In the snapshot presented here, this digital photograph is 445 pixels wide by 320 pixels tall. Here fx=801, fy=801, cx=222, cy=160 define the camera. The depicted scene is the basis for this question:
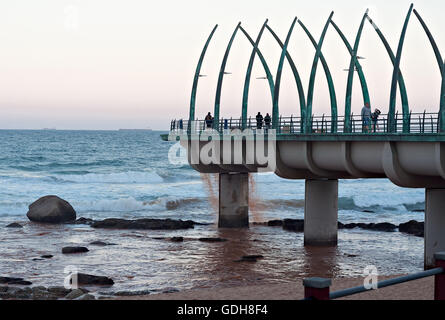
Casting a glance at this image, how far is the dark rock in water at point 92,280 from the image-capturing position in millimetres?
29781

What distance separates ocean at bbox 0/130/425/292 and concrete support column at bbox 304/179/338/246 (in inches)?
39.0

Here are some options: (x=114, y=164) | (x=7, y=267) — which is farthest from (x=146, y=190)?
(x=7, y=267)

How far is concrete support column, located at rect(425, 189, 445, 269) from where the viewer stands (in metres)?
33.2

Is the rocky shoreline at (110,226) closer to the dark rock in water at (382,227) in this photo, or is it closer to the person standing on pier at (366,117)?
the dark rock in water at (382,227)

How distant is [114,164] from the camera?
126625mm

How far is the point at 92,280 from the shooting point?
98.2 ft

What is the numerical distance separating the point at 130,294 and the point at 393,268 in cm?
1309

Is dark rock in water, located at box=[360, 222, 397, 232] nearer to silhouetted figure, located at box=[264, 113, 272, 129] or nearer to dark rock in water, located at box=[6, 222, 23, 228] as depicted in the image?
silhouetted figure, located at box=[264, 113, 272, 129]

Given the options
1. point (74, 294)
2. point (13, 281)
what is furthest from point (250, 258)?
point (74, 294)

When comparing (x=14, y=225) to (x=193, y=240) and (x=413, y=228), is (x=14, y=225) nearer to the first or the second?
(x=193, y=240)

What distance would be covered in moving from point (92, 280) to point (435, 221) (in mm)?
14222

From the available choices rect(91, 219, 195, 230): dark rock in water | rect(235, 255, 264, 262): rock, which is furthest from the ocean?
rect(91, 219, 195, 230): dark rock in water

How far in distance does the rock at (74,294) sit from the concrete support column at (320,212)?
1715 cm

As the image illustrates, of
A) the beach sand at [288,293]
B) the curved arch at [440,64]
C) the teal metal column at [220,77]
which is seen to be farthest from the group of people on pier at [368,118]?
the beach sand at [288,293]
